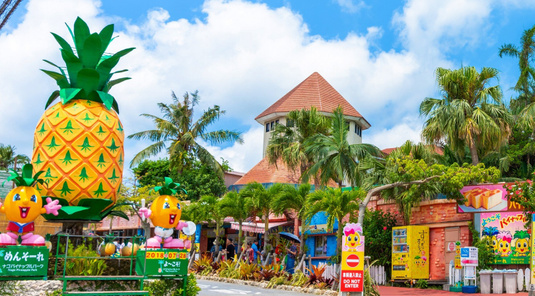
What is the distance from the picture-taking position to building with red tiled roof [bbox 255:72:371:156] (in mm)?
42531

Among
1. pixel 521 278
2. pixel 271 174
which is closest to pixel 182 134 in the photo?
pixel 271 174

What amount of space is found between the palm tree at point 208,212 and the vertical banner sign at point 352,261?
468 inches

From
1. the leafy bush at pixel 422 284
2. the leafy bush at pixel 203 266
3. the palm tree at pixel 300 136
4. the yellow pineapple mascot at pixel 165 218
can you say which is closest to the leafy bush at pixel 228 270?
the leafy bush at pixel 203 266

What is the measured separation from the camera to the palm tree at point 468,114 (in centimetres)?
2317

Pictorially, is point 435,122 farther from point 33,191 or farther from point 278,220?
point 33,191

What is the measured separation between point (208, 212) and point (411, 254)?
1063 cm

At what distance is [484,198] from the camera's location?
19984 mm

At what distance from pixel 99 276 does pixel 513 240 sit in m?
13.5

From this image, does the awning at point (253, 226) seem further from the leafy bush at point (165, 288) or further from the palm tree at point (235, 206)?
the leafy bush at point (165, 288)

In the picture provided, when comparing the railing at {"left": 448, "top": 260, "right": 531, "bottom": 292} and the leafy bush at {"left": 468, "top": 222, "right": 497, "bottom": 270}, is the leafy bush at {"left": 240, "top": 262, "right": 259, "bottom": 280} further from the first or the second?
the leafy bush at {"left": 468, "top": 222, "right": 497, "bottom": 270}

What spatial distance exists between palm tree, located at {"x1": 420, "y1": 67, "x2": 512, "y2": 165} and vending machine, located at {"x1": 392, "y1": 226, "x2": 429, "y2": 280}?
423 cm

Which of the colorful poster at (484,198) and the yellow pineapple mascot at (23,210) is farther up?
the colorful poster at (484,198)

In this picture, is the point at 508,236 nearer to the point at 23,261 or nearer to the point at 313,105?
the point at 23,261

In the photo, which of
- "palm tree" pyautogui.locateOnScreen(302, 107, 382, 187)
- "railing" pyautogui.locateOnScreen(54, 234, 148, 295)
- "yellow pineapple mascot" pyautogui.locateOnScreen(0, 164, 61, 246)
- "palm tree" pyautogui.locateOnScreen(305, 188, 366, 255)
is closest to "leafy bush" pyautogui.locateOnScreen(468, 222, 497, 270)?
"palm tree" pyautogui.locateOnScreen(305, 188, 366, 255)
